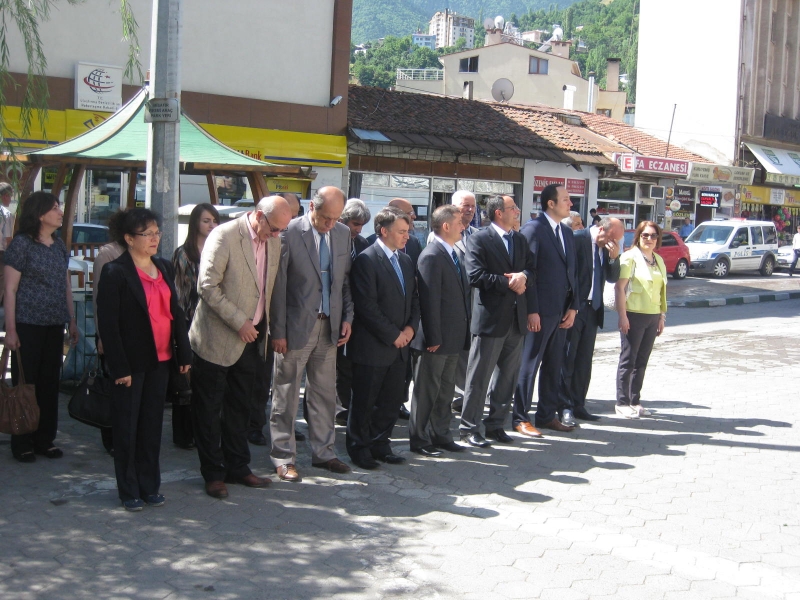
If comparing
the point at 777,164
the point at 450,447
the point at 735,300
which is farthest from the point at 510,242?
the point at 777,164

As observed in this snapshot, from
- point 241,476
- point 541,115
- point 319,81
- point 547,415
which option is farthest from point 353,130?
point 241,476

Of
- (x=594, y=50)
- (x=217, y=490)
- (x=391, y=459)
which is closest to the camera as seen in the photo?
(x=217, y=490)

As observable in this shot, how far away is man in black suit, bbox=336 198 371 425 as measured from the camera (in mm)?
7086

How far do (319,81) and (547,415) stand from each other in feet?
51.2

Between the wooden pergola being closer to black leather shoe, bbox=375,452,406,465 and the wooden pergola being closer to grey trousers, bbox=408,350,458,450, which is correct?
grey trousers, bbox=408,350,458,450

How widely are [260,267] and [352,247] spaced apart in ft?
4.26

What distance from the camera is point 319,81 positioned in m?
21.5

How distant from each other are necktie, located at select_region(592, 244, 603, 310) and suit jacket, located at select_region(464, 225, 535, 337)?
4.41 ft

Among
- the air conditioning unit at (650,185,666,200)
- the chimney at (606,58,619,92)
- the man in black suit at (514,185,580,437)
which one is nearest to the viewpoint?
the man in black suit at (514,185,580,437)

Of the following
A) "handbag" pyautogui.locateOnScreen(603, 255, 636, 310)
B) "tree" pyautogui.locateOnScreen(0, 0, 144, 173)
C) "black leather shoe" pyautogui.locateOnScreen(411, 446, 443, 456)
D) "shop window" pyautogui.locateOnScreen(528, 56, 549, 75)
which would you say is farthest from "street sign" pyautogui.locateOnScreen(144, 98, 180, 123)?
"shop window" pyautogui.locateOnScreen(528, 56, 549, 75)

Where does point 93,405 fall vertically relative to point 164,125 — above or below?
below

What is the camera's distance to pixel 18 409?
560cm

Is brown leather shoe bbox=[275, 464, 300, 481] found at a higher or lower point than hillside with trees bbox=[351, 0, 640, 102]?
lower

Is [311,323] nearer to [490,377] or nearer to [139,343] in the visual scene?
[139,343]
